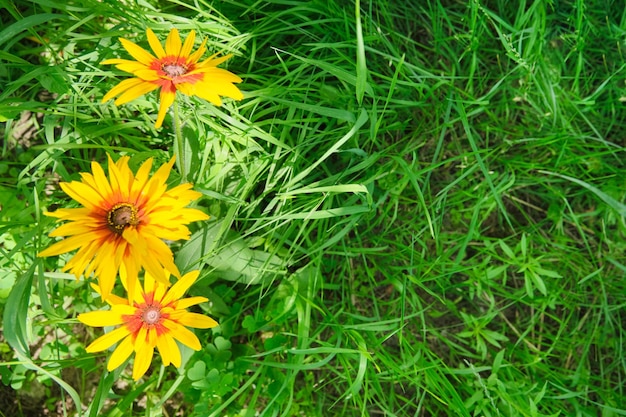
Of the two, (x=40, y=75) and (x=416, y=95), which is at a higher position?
(x=40, y=75)

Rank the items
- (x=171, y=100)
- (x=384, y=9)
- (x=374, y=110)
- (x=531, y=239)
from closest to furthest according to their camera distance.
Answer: (x=171, y=100), (x=374, y=110), (x=384, y=9), (x=531, y=239)

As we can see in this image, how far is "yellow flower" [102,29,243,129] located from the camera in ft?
2.96

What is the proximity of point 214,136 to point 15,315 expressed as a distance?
0.54 m

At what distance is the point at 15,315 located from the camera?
3.39ft

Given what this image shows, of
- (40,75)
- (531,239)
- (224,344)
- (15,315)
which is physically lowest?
(531,239)

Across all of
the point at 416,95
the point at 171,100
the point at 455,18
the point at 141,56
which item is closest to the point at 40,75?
the point at 141,56

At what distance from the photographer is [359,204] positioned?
132 cm

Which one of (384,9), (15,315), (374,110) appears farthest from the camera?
(384,9)

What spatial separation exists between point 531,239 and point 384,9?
2.37 feet

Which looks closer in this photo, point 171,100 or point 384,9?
point 171,100

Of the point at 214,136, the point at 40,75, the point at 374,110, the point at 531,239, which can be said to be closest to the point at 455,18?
the point at 374,110

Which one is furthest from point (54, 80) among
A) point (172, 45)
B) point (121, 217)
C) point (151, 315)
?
point (151, 315)

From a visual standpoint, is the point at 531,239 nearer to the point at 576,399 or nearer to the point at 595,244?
the point at 595,244

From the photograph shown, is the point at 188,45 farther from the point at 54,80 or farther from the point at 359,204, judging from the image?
the point at 359,204
